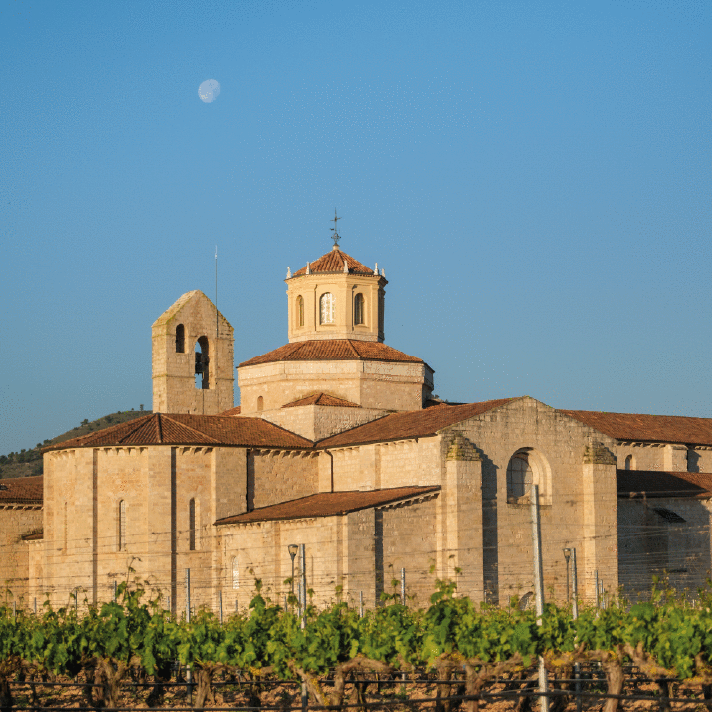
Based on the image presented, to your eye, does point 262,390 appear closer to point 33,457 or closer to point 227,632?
point 227,632

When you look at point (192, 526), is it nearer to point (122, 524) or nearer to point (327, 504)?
point (122, 524)

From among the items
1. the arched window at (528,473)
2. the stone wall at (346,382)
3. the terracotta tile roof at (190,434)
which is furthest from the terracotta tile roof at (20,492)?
the arched window at (528,473)

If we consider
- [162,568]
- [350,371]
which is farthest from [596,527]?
[162,568]

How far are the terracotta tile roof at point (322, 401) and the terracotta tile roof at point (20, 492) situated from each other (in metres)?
11.5

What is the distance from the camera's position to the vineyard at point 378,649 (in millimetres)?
29109

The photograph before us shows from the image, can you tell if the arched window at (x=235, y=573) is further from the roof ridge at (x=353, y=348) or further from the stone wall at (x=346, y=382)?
the roof ridge at (x=353, y=348)

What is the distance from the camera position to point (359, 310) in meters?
60.4

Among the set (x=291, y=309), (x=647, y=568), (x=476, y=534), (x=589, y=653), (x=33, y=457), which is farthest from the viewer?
(x=33, y=457)

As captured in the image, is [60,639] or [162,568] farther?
[162,568]

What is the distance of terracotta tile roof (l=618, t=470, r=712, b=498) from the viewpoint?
56.8m

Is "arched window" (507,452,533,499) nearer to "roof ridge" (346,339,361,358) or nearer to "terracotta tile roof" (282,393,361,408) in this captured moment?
"terracotta tile roof" (282,393,361,408)

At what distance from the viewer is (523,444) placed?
51250 millimetres

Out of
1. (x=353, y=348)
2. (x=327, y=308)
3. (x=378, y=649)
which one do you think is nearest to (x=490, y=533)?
(x=353, y=348)

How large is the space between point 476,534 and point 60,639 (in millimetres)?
19432
